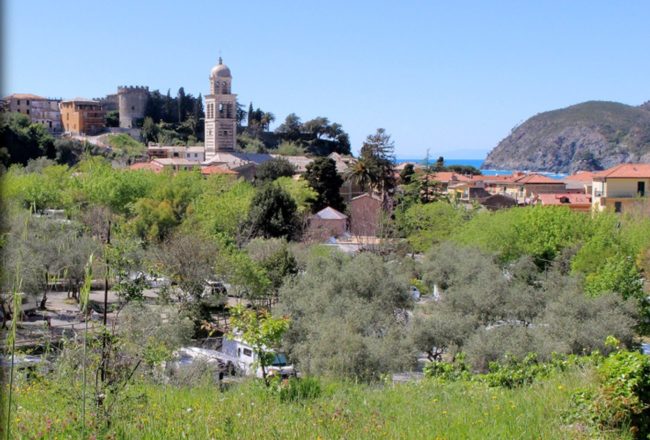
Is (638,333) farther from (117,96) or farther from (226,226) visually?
(117,96)

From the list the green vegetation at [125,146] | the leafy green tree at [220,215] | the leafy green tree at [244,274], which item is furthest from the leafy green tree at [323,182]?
the green vegetation at [125,146]

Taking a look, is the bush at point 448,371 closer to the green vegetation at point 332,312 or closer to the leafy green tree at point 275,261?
the green vegetation at point 332,312

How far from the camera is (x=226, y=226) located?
107ft

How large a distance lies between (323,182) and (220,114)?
31409mm

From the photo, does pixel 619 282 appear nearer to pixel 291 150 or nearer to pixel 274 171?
pixel 274 171

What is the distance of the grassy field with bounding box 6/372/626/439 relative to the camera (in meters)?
4.99

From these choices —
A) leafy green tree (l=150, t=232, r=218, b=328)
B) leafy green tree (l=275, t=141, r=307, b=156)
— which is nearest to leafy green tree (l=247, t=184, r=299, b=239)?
leafy green tree (l=150, t=232, r=218, b=328)

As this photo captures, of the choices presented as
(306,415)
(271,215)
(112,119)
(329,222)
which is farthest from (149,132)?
(306,415)

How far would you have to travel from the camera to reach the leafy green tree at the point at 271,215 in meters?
33.7

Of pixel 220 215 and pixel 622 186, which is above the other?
pixel 622 186

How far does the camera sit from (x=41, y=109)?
89812 mm

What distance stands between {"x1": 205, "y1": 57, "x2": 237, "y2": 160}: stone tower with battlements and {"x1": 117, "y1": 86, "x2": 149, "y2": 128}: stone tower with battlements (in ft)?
80.3

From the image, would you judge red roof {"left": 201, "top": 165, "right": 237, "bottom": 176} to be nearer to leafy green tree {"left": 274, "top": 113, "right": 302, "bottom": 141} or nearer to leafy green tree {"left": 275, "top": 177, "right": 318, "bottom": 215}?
leafy green tree {"left": 275, "top": 177, "right": 318, "bottom": 215}

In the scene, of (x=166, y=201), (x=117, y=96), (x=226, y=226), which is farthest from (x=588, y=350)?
(x=117, y=96)
